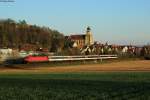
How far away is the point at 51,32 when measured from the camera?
162 metres

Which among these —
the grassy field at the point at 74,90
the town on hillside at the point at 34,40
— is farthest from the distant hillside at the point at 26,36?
the grassy field at the point at 74,90

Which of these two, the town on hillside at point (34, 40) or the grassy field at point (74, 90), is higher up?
the town on hillside at point (34, 40)

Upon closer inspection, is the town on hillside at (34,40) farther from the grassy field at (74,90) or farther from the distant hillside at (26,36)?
the grassy field at (74,90)

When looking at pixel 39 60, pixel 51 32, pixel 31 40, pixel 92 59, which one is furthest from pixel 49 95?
pixel 51 32

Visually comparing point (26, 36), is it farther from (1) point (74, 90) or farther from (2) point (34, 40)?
(1) point (74, 90)

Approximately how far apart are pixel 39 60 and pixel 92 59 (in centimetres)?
1510

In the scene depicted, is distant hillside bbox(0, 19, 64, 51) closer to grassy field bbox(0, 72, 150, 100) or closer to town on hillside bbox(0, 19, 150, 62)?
town on hillside bbox(0, 19, 150, 62)

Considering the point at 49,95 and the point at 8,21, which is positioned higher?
the point at 8,21

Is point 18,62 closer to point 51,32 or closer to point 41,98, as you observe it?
point 41,98

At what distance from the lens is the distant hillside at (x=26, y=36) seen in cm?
13262

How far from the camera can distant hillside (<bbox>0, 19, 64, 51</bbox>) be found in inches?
5221

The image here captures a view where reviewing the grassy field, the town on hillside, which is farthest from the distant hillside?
the grassy field

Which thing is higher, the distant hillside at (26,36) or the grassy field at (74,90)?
the distant hillside at (26,36)

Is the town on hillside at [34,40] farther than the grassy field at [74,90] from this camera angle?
Yes
